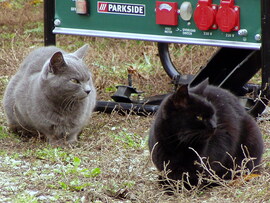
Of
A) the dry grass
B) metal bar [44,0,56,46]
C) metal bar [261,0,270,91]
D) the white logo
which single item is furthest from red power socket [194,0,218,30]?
metal bar [44,0,56,46]

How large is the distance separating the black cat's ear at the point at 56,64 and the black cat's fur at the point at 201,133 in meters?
1.29

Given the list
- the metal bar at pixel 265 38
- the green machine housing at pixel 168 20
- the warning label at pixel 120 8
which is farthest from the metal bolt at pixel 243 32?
the warning label at pixel 120 8

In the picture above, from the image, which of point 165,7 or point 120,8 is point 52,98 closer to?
point 120,8

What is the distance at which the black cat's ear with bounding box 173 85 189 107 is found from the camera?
378 centimetres

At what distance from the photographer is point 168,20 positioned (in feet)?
18.0

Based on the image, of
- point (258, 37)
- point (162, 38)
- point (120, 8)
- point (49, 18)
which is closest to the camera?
point (258, 37)

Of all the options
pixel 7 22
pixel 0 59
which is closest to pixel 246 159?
pixel 0 59

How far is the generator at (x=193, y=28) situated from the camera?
16.8 feet

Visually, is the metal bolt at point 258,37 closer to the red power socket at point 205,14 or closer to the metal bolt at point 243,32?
the metal bolt at point 243,32

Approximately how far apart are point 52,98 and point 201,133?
1832 mm

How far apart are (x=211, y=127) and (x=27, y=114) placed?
84.3 inches

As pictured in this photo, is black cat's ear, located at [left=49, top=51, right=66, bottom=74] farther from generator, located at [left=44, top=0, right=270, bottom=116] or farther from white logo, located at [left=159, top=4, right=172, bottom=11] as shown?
white logo, located at [left=159, top=4, right=172, bottom=11]

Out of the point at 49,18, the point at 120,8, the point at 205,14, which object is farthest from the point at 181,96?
the point at 49,18

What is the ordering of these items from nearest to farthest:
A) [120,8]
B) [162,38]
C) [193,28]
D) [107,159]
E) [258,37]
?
[107,159] < [258,37] < [193,28] < [162,38] < [120,8]
